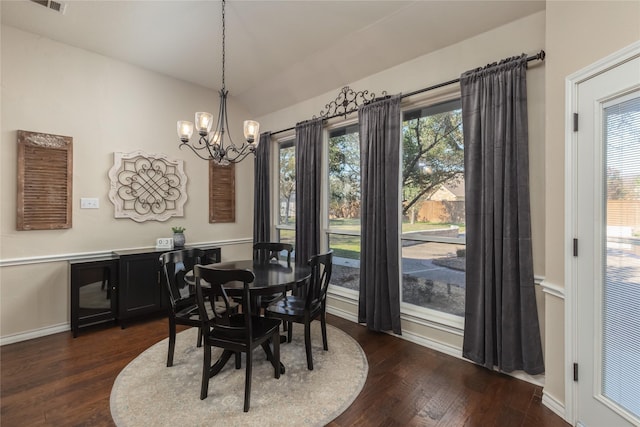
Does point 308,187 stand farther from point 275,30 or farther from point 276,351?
point 276,351

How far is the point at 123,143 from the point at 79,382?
8.82 ft

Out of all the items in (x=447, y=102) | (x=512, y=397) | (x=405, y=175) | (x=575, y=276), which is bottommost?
(x=512, y=397)

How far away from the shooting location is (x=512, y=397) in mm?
1993

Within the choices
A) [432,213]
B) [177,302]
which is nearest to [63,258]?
[177,302]

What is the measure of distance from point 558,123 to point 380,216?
1610mm

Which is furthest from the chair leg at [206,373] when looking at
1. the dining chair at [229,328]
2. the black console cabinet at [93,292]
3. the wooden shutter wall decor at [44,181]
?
the wooden shutter wall decor at [44,181]

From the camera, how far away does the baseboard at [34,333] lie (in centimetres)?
280

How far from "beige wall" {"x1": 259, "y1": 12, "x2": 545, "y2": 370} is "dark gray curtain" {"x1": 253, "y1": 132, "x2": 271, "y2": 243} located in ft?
4.35

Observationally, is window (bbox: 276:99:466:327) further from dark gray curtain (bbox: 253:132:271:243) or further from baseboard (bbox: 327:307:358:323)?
dark gray curtain (bbox: 253:132:271:243)

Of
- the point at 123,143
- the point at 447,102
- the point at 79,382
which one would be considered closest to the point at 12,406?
the point at 79,382

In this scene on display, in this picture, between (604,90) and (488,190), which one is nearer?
(604,90)

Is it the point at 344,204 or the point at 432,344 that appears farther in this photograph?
the point at 344,204

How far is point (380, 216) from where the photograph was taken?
9.84 ft

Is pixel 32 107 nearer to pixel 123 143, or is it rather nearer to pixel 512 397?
pixel 123 143
